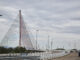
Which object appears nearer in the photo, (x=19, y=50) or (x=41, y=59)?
(x=41, y=59)

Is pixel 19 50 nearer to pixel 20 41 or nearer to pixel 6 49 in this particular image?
pixel 6 49

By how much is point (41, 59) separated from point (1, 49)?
5630 centimetres

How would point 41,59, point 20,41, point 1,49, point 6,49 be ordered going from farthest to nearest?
point 6,49, point 1,49, point 20,41, point 41,59

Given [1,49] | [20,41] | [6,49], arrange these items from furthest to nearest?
1. [6,49]
2. [1,49]
3. [20,41]

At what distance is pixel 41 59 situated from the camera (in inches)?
1565

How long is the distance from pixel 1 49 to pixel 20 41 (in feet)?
79.0

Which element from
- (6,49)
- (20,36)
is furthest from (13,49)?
(20,36)

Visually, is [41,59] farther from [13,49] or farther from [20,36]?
[13,49]

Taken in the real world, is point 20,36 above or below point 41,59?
above

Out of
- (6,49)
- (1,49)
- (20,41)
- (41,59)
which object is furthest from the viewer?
(6,49)

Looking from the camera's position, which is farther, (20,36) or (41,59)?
(20,36)

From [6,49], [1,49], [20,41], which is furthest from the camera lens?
[6,49]

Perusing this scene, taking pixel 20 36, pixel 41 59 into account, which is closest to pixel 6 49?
pixel 20 36

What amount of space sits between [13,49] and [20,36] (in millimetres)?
30490
